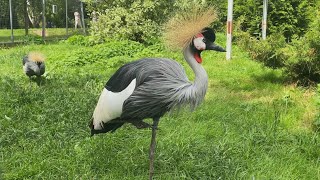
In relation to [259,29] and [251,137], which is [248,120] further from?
[259,29]

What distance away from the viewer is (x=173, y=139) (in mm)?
3580

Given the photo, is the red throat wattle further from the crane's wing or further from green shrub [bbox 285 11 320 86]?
green shrub [bbox 285 11 320 86]

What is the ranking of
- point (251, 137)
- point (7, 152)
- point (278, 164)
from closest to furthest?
point (278, 164) < point (7, 152) < point (251, 137)

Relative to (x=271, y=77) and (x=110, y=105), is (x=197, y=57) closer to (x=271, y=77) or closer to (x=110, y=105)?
(x=110, y=105)

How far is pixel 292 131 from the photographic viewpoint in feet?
12.5

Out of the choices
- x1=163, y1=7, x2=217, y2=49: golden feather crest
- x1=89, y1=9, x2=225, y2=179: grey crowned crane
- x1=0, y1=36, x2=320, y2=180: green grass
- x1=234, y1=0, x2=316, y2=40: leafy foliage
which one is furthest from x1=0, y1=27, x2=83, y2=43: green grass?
x1=163, y1=7, x2=217, y2=49: golden feather crest

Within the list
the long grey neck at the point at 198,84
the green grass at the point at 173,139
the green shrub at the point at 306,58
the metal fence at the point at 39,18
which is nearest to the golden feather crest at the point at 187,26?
the long grey neck at the point at 198,84

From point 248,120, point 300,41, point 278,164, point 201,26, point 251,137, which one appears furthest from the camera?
point 300,41

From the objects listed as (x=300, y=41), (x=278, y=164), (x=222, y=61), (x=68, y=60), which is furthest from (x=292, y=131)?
(x=68, y=60)

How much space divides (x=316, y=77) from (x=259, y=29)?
5845 millimetres

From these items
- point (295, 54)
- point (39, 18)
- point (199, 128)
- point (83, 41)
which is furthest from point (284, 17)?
point (39, 18)

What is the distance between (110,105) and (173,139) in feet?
3.57

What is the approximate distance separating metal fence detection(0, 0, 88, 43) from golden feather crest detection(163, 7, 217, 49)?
413 inches

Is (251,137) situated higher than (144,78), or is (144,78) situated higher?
(144,78)
